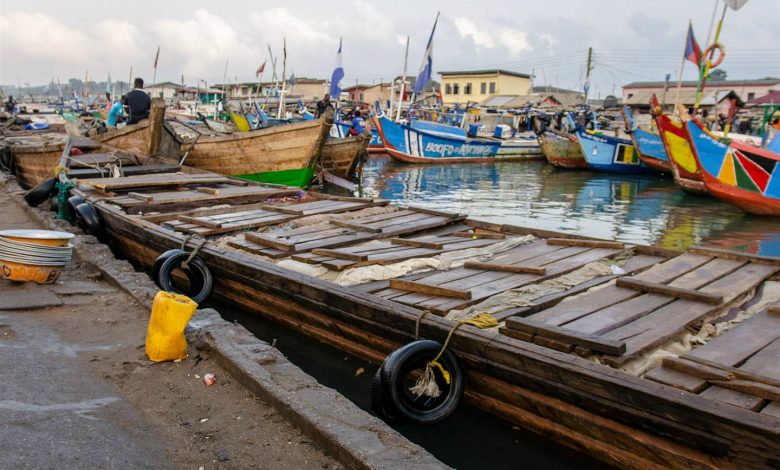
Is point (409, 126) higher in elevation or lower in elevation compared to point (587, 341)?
higher

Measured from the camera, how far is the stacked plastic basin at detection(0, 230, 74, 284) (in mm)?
5219

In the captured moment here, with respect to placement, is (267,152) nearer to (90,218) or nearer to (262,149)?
(262,149)

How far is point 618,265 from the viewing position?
18.4ft

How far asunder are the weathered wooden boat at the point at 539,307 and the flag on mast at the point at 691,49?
43.7ft

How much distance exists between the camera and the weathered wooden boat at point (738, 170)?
1407 centimetres

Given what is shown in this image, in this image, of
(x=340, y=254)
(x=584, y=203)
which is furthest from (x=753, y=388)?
(x=584, y=203)

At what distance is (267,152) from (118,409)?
469 inches

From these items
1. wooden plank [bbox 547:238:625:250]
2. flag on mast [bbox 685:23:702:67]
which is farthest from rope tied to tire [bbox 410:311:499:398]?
flag on mast [bbox 685:23:702:67]

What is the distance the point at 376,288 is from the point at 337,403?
1.96 metres

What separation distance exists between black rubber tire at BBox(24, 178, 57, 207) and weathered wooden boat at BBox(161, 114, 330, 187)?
14.2ft

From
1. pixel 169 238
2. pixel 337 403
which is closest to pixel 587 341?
pixel 337 403

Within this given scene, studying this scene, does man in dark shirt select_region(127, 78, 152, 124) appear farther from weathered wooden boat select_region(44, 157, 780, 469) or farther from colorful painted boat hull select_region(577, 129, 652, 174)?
colorful painted boat hull select_region(577, 129, 652, 174)

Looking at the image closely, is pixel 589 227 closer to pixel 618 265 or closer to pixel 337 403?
pixel 618 265

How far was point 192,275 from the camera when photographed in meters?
6.34
